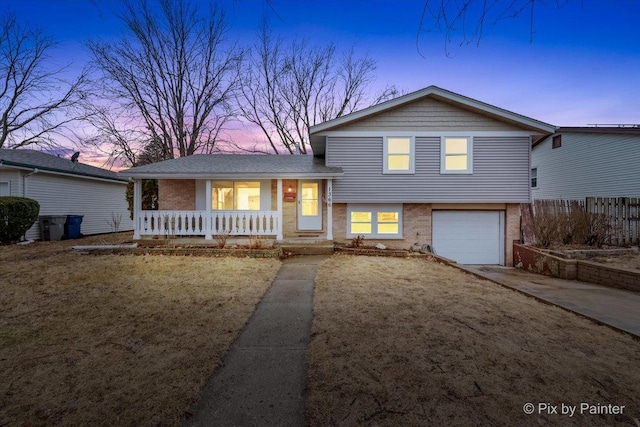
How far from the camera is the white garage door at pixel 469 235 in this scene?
1151 cm

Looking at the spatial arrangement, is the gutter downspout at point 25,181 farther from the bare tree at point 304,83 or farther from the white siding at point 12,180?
the bare tree at point 304,83

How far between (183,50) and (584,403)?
78.8 feet

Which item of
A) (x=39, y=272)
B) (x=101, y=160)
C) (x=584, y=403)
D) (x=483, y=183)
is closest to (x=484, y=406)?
(x=584, y=403)

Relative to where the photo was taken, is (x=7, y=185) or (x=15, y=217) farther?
(x=7, y=185)

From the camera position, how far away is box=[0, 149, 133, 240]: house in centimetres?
1231

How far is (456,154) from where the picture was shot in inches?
446

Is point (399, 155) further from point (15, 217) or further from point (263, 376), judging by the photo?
point (15, 217)

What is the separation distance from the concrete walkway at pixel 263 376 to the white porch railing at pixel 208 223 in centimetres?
593

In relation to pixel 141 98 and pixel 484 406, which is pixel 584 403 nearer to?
pixel 484 406

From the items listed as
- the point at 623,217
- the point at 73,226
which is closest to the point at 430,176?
the point at 623,217

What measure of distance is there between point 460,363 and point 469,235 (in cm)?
995

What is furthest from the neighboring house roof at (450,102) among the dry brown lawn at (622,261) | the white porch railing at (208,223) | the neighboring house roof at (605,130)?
the dry brown lawn at (622,261)

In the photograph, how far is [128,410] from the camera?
2.18 meters

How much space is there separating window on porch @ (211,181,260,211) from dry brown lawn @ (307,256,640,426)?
7.69m
